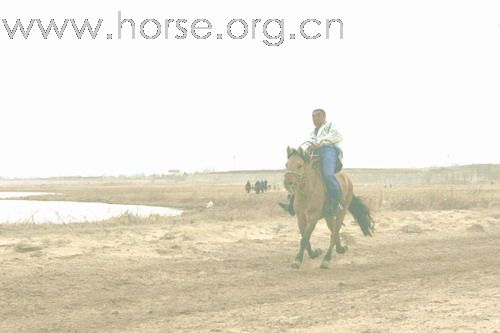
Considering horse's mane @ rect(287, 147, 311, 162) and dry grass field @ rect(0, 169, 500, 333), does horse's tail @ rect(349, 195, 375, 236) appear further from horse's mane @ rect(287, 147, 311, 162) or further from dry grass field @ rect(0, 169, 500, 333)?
horse's mane @ rect(287, 147, 311, 162)

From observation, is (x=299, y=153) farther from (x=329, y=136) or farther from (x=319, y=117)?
(x=319, y=117)

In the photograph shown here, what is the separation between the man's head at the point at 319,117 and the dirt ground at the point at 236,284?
254 centimetres

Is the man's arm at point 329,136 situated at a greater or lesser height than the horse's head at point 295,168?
greater

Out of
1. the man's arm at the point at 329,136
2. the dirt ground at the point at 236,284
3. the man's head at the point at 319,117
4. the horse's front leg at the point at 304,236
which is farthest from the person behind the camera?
the man's head at the point at 319,117

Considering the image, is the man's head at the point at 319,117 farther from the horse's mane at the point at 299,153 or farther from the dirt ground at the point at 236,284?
the dirt ground at the point at 236,284

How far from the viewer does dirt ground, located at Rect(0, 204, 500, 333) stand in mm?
6086

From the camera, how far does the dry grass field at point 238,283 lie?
609 cm

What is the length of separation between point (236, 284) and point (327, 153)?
3.12 metres

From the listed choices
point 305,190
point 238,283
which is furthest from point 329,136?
point 238,283

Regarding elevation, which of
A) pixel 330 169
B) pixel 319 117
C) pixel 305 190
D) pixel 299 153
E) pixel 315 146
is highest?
pixel 319 117

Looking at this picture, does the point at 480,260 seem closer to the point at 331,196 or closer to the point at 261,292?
the point at 331,196

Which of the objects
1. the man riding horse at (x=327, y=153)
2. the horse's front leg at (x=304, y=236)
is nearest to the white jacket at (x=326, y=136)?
the man riding horse at (x=327, y=153)

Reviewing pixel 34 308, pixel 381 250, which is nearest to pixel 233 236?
pixel 381 250

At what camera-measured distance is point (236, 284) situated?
8430 mm
